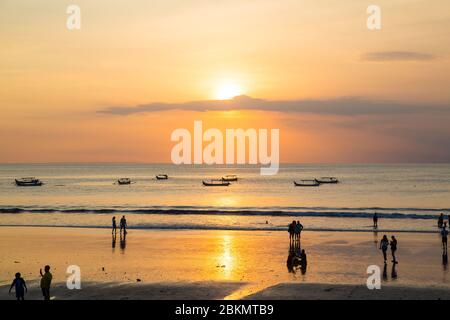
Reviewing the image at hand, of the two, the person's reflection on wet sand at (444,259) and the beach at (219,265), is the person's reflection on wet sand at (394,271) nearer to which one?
the beach at (219,265)

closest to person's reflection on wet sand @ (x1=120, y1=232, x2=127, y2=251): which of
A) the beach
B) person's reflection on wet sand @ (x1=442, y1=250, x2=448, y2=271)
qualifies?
the beach

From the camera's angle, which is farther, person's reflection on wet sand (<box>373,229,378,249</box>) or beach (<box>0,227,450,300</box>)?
person's reflection on wet sand (<box>373,229,378,249</box>)

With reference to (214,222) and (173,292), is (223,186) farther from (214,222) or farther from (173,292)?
(173,292)

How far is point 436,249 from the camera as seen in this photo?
1241 inches

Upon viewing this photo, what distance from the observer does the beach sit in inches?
806

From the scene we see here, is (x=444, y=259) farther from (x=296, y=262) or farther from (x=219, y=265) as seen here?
(x=219, y=265)

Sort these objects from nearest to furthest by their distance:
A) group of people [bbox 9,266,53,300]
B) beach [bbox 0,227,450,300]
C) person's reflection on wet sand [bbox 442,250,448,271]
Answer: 1. group of people [bbox 9,266,53,300]
2. beach [bbox 0,227,450,300]
3. person's reflection on wet sand [bbox 442,250,448,271]

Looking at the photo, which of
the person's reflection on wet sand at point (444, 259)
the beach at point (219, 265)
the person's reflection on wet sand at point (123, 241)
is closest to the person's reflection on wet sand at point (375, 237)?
the beach at point (219, 265)

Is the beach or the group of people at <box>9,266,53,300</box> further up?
the group of people at <box>9,266,53,300</box>

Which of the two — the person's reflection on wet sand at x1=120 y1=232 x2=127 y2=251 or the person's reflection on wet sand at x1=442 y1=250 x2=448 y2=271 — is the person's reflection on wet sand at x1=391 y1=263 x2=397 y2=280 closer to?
the person's reflection on wet sand at x1=442 y1=250 x2=448 y2=271

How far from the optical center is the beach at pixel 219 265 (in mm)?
20481

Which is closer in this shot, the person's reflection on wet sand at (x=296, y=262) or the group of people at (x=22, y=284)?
the group of people at (x=22, y=284)

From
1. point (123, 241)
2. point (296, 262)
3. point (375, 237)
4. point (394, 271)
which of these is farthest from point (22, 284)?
point (375, 237)
